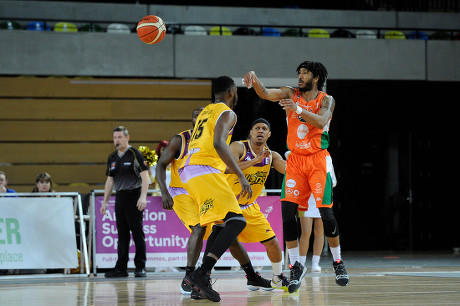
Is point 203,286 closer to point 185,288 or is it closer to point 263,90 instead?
point 185,288

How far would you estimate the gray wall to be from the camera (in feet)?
46.6

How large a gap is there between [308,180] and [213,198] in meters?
1.21

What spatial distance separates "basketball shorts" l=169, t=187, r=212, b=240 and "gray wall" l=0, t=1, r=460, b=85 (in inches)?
298

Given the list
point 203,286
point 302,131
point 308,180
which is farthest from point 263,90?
point 203,286

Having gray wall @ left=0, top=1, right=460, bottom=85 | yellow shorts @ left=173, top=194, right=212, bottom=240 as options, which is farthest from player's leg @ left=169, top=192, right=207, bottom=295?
gray wall @ left=0, top=1, right=460, bottom=85

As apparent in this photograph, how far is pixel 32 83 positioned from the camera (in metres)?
15.4

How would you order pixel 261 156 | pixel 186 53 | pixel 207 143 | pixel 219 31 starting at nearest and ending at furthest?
1. pixel 207 143
2. pixel 261 156
3. pixel 186 53
4. pixel 219 31

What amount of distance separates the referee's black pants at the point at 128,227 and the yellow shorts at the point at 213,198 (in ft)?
12.6

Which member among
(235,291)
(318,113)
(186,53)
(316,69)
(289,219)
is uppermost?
(186,53)

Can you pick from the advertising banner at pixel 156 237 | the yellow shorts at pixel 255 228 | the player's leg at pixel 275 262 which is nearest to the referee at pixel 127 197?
the advertising banner at pixel 156 237

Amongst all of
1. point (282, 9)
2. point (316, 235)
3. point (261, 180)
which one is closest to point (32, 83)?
point (282, 9)

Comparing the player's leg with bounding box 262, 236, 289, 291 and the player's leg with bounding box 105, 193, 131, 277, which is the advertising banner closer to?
the player's leg with bounding box 105, 193, 131, 277

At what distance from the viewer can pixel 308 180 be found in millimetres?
6863

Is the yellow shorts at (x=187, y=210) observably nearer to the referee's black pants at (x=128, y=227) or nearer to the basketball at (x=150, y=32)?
the referee's black pants at (x=128, y=227)
